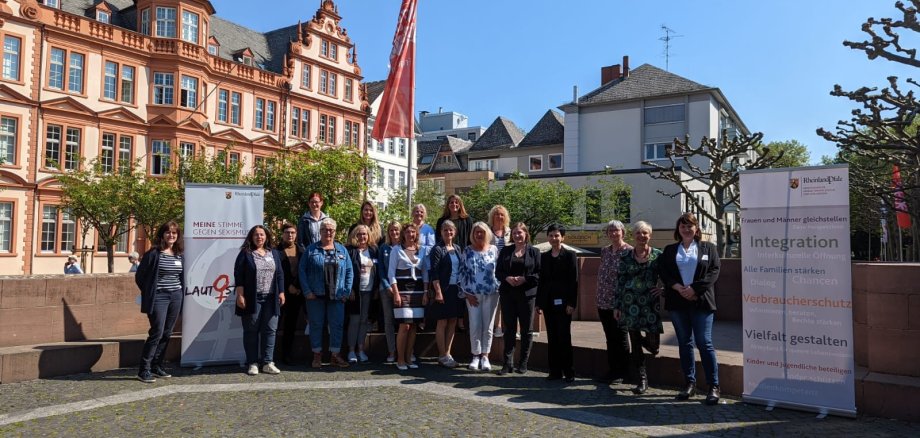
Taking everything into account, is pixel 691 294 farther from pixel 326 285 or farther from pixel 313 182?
pixel 313 182

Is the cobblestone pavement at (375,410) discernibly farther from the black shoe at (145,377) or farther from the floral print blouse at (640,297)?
the floral print blouse at (640,297)

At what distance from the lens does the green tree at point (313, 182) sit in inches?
1012

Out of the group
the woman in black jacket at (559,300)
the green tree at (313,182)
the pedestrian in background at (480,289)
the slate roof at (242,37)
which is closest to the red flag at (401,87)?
the pedestrian in background at (480,289)

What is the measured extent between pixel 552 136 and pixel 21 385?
55.9m

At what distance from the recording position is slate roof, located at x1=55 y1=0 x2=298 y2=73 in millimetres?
38938

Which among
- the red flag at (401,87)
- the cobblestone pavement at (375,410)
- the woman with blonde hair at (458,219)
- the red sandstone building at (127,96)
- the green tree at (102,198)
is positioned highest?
the red sandstone building at (127,96)

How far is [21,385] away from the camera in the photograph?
7.88 meters

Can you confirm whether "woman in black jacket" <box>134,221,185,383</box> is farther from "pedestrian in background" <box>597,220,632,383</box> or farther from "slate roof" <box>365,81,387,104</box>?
"slate roof" <box>365,81,387,104</box>

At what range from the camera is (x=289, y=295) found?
957cm

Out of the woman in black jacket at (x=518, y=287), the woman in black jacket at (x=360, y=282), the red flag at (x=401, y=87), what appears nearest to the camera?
the woman in black jacket at (x=518, y=287)

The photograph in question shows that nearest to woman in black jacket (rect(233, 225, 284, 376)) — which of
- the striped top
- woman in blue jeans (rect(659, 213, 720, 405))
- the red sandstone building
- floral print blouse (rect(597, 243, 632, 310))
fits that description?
the striped top

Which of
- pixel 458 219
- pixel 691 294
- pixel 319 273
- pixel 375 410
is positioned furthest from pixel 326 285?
pixel 691 294

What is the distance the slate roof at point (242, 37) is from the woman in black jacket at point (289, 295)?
3413cm

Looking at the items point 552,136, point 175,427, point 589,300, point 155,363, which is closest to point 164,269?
point 155,363
